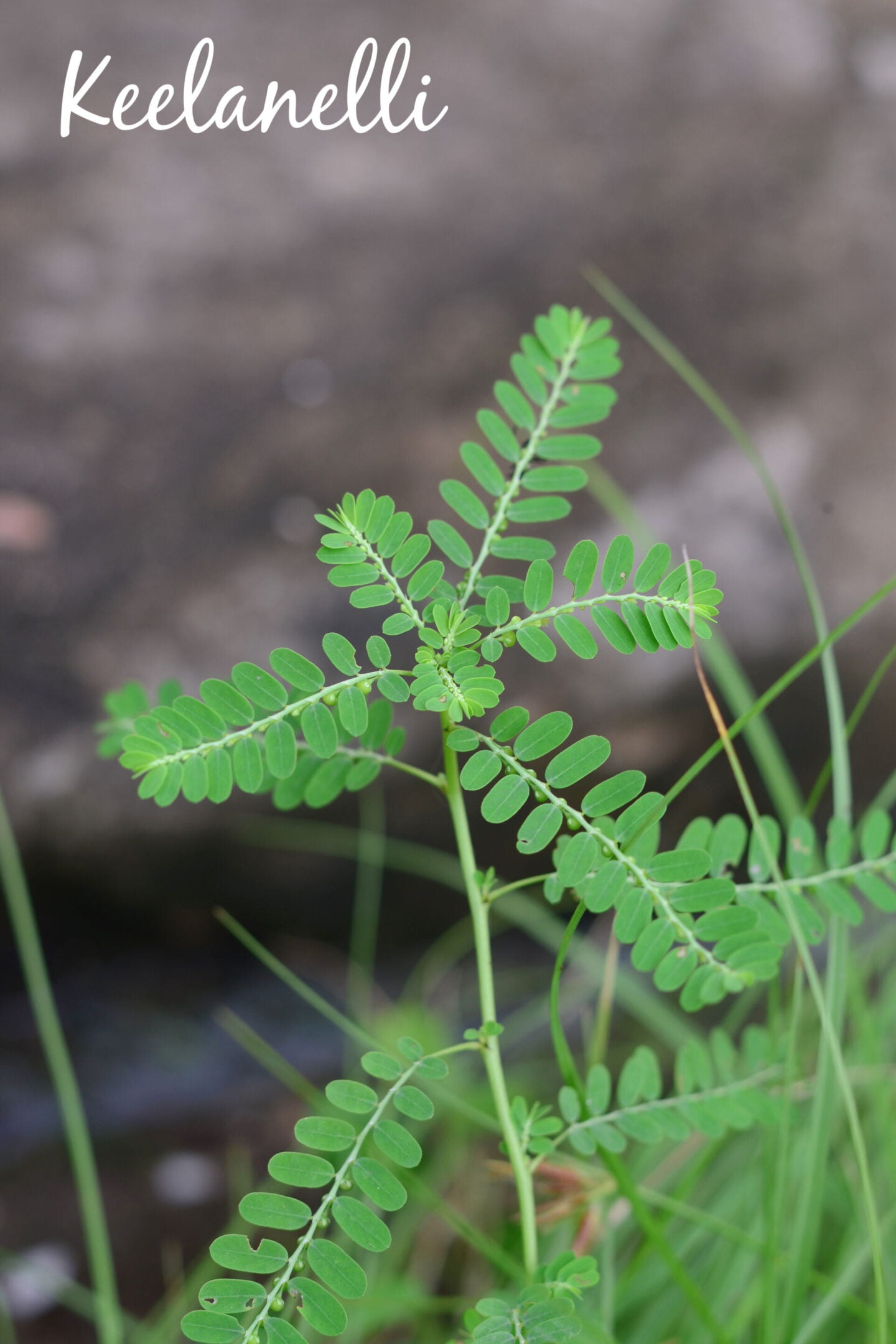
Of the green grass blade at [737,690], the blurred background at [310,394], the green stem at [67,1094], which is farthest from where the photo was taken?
the blurred background at [310,394]

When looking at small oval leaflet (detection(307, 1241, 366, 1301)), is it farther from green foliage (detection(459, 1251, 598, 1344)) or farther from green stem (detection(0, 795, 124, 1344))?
green stem (detection(0, 795, 124, 1344))

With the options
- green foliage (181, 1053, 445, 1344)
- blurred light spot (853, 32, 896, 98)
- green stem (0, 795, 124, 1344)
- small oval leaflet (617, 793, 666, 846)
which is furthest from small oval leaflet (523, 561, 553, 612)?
blurred light spot (853, 32, 896, 98)

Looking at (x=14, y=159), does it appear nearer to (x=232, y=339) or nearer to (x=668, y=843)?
(x=232, y=339)

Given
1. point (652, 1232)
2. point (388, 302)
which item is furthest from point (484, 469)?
point (388, 302)

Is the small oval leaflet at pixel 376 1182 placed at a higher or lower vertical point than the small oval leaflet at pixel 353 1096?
lower

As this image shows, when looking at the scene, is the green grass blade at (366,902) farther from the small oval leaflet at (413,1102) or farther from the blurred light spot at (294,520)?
the small oval leaflet at (413,1102)

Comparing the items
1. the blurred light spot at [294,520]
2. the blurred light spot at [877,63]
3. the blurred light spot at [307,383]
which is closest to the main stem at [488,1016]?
the blurred light spot at [294,520]

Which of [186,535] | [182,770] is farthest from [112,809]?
[182,770]
